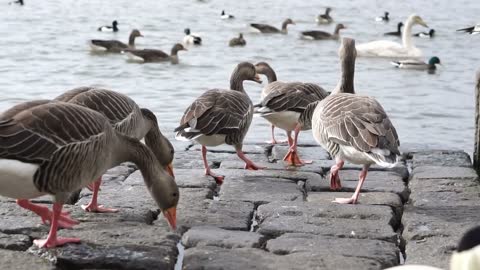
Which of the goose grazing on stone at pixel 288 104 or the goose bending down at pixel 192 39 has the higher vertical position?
the goose grazing on stone at pixel 288 104

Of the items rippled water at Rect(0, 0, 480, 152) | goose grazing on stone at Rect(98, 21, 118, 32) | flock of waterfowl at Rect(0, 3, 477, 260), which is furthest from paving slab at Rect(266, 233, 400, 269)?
goose grazing on stone at Rect(98, 21, 118, 32)

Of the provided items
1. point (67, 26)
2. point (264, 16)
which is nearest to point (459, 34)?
point (264, 16)

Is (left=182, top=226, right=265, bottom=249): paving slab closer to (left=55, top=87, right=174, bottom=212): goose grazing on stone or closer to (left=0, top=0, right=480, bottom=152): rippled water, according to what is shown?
(left=55, top=87, right=174, bottom=212): goose grazing on stone

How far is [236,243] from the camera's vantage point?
645cm

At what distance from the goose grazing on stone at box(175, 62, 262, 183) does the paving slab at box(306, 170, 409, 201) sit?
83 centimetres

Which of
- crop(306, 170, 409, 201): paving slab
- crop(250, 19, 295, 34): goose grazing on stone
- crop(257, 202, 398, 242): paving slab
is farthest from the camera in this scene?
crop(250, 19, 295, 34): goose grazing on stone

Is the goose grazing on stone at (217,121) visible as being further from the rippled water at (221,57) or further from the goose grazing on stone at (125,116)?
the rippled water at (221,57)

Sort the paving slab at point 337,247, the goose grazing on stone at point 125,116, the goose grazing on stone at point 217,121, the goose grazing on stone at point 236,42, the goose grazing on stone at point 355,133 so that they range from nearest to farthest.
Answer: the paving slab at point 337,247, the goose grazing on stone at point 355,133, the goose grazing on stone at point 125,116, the goose grazing on stone at point 217,121, the goose grazing on stone at point 236,42

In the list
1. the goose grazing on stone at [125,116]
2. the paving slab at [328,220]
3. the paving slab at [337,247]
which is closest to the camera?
the paving slab at [337,247]

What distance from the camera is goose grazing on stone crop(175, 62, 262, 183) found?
873 cm

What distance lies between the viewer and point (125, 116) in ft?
25.8

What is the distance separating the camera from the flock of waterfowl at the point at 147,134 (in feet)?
20.1

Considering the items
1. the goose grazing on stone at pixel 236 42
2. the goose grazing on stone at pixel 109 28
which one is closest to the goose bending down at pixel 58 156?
the goose grazing on stone at pixel 236 42

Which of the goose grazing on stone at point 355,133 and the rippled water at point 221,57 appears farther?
the rippled water at point 221,57
